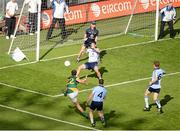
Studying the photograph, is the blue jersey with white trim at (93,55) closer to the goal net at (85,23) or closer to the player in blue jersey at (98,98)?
the goal net at (85,23)

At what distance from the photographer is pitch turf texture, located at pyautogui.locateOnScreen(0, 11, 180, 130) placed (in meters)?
21.8

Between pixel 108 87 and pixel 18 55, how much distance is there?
5.78m

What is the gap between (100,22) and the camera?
36.6 metres

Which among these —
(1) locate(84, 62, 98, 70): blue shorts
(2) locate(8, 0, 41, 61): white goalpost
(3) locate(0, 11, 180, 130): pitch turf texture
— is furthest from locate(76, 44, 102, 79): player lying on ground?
(2) locate(8, 0, 41, 61): white goalpost

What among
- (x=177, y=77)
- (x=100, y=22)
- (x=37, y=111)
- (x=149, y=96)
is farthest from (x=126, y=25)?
(x=37, y=111)

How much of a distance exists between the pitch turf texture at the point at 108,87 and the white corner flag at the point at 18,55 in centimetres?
35

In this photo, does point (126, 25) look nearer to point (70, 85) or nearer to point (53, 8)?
point (53, 8)

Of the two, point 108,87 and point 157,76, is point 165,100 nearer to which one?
point 157,76

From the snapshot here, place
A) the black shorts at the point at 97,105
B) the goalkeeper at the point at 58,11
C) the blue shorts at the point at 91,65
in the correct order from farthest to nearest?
the goalkeeper at the point at 58,11 < the blue shorts at the point at 91,65 < the black shorts at the point at 97,105

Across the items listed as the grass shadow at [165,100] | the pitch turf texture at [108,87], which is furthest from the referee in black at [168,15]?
the grass shadow at [165,100]

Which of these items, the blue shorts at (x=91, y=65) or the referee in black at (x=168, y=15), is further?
the referee in black at (x=168, y=15)

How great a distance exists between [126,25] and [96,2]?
7.71 feet

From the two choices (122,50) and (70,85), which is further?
(122,50)

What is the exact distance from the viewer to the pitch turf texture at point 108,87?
2177 cm
